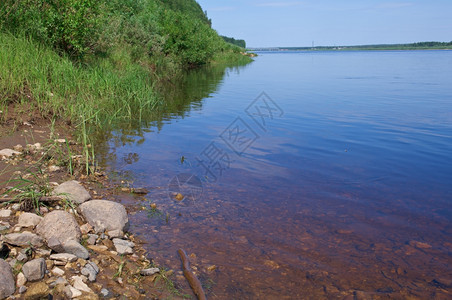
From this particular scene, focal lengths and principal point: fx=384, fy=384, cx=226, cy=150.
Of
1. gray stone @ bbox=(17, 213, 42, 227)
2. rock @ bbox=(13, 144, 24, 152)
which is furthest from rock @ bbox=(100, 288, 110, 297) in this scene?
rock @ bbox=(13, 144, 24, 152)

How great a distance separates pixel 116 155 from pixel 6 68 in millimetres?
3843

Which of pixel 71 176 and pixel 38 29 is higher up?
pixel 38 29

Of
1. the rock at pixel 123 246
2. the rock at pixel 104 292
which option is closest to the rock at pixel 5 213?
the rock at pixel 123 246

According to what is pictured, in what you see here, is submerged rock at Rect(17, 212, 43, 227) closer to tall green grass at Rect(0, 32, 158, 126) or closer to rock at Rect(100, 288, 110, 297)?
rock at Rect(100, 288, 110, 297)

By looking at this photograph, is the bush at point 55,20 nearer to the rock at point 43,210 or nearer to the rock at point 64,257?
the rock at point 43,210

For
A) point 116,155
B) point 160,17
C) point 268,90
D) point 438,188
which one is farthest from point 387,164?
point 160,17

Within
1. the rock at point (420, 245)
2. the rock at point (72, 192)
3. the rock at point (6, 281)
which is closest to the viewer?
the rock at point (6, 281)

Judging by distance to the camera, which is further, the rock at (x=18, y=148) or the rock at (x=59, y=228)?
the rock at (x=18, y=148)

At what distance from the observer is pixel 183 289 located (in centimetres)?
434

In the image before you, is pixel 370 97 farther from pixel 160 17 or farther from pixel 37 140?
pixel 160 17

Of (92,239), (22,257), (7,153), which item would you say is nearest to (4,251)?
(22,257)

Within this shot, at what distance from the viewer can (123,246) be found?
16.3 feet

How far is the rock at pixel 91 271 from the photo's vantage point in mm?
4074

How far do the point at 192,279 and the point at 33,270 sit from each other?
1.69 metres
